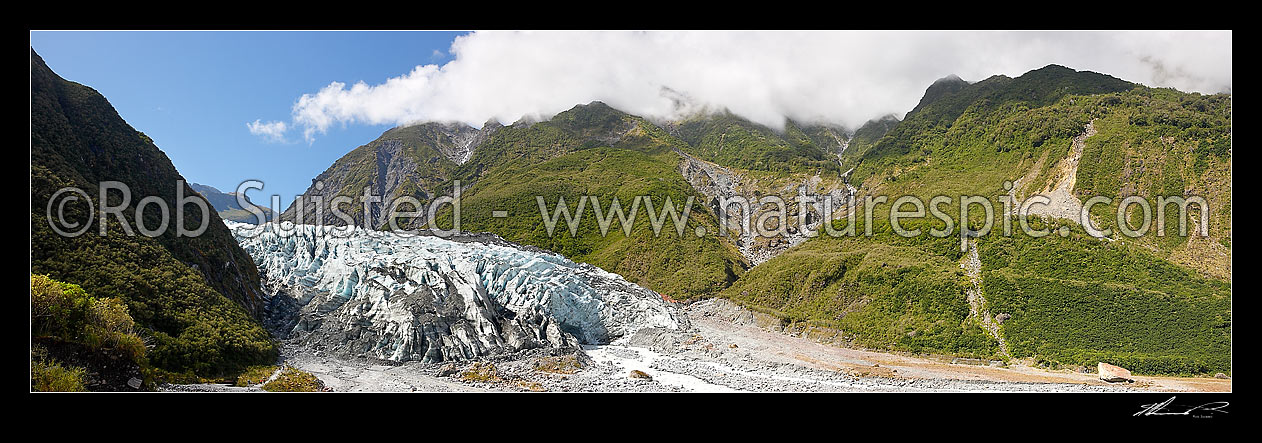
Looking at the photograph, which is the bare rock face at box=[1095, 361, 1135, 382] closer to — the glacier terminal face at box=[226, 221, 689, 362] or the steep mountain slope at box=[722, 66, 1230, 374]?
the steep mountain slope at box=[722, 66, 1230, 374]

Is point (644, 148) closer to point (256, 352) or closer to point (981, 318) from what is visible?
point (981, 318)

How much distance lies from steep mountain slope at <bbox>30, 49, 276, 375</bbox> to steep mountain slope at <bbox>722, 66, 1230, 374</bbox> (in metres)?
35.8

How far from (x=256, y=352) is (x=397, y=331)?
6237mm

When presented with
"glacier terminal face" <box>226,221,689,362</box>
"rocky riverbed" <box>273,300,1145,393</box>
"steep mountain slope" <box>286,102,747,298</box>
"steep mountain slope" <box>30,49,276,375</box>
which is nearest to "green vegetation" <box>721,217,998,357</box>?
"rocky riverbed" <box>273,300,1145,393</box>

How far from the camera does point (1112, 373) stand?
92.1 feet

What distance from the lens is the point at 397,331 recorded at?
2930 centimetres

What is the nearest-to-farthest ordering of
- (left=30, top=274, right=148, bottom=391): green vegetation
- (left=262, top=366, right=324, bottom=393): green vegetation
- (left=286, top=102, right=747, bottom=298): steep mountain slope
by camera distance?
(left=30, top=274, right=148, bottom=391): green vegetation, (left=262, top=366, right=324, bottom=393): green vegetation, (left=286, top=102, right=747, bottom=298): steep mountain slope

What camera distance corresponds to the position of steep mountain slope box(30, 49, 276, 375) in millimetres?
21719

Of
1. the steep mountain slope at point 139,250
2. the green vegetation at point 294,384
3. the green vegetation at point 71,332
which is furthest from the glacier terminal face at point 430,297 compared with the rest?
the green vegetation at point 71,332

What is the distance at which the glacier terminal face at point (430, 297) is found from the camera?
29.6 metres

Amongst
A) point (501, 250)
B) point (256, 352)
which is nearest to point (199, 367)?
point (256, 352)

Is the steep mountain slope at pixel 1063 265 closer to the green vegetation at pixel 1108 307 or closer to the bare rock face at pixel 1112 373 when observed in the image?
the green vegetation at pixel 1108 307

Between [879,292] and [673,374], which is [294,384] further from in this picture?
[879,292]

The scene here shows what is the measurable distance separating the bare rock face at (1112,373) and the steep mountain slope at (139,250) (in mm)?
39052
